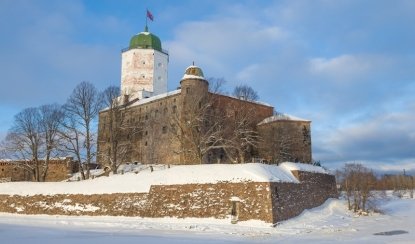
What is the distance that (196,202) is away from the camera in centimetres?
3334

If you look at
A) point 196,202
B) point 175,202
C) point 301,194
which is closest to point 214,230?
point 196,202

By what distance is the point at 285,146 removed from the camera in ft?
183

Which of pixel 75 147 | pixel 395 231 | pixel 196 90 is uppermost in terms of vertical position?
pixel 196 90

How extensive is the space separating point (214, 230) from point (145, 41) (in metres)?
50.0

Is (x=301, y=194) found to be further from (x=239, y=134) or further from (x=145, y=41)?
(x=145, y=41)

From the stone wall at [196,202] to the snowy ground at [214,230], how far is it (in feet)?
2.44

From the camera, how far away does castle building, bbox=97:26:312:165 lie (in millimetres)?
48000

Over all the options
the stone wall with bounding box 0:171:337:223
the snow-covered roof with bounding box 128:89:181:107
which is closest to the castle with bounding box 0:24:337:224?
the stone wall with bounding box 0:171:337:223

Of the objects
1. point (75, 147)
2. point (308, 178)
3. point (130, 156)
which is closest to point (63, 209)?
point (75, 147)

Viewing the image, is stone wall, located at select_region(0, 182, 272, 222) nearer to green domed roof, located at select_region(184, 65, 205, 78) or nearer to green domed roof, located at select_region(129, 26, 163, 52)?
green domed roof, located at select_region(184, 65, 205, 78)

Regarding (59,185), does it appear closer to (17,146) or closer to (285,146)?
(17,146)

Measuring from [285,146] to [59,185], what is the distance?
26712mm

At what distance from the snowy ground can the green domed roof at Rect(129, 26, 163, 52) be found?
38.8 metres

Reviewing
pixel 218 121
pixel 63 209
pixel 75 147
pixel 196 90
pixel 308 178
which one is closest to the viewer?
pixel 63 209
